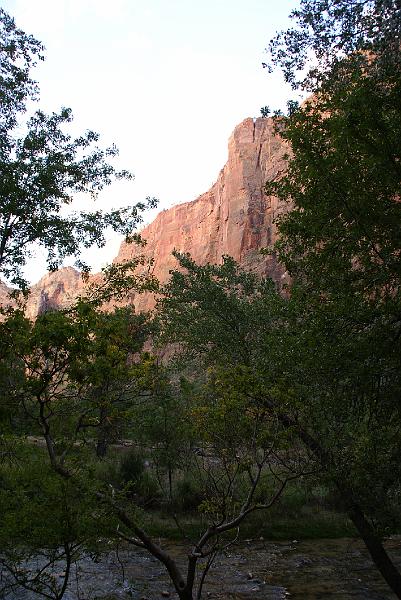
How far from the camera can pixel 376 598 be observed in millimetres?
10273

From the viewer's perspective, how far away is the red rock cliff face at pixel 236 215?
63.4m

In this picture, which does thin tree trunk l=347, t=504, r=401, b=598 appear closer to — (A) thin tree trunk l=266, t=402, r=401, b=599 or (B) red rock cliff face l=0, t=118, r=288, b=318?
(A) thin tree trunk l=266, t=402, r=401, b=599

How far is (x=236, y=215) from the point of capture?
66.8 m

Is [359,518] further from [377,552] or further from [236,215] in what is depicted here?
[236,215]

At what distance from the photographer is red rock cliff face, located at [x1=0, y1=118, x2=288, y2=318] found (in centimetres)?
6338

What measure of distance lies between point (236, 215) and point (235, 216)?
26 cm

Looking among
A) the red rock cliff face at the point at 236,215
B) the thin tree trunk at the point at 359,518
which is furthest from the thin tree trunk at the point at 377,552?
the red rock cliff face at the point at 236,215

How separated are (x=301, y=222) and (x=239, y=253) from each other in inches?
2195

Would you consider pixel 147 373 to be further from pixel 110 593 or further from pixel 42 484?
pixel 110 593

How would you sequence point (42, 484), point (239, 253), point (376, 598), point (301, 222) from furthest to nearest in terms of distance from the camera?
point (239, 253), point (376, 598), point (301, 222), point (42, 484)

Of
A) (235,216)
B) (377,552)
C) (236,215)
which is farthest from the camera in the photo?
(236,215)

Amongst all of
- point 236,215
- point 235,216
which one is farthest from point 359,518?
point 236,215

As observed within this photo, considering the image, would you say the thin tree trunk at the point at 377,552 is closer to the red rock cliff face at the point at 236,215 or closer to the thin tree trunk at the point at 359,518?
the thin tree trunk at the point at 359,518

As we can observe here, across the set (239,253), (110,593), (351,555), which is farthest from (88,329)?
(239,253)
